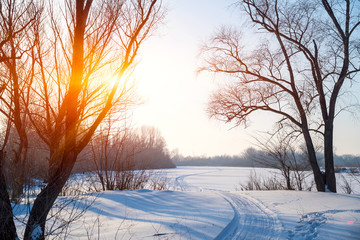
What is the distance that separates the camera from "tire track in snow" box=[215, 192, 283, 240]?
3.98 meters

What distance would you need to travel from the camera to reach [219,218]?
4.96 m

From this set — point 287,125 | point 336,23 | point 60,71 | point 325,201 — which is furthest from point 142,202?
point 336,23

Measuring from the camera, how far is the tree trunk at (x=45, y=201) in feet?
9.82

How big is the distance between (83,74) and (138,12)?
1.68m

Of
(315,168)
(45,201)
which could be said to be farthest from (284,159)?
(45,201)

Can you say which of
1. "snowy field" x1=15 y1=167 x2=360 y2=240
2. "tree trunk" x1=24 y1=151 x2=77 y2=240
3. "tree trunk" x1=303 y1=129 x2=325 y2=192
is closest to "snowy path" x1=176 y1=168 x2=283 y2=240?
"snowy field" x1=15 y1=167 x2=360 y2=240

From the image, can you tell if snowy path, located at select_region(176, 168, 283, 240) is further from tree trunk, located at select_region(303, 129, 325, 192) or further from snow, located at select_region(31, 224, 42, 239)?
tree trunk, located at select_region(303, 129, 325, 192)

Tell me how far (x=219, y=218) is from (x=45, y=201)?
3.26m

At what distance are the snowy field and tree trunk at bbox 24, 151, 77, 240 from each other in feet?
1.24

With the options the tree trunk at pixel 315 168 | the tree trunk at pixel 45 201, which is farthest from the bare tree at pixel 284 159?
the tree trunk at pixel 45 201

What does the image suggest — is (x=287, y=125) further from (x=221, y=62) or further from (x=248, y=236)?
(x=248, y=236)

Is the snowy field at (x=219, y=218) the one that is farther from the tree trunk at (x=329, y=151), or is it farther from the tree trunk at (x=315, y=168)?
the tree trunk at (x=329, y=151)

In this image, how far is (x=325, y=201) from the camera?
19.4 ft

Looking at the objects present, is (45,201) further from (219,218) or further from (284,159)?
(284,159)
